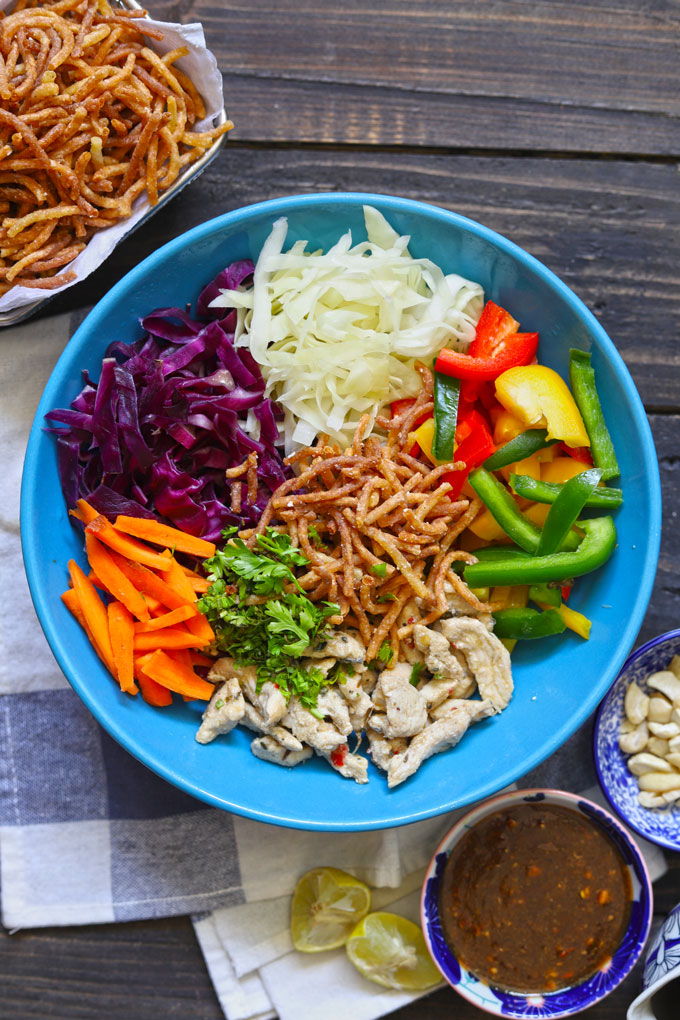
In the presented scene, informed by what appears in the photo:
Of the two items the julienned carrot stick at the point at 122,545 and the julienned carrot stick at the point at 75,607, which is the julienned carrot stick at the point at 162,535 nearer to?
the julienned carrot stick at the point at 122,545

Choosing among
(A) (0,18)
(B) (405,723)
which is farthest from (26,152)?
(B) (405,723)

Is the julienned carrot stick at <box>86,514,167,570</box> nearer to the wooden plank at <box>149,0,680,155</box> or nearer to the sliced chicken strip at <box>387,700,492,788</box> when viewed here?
the sliced chicken strip at <box>387,700,492,788</box>

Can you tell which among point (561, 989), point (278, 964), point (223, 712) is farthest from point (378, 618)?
point (561, 989)

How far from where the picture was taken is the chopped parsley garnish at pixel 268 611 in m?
2.09

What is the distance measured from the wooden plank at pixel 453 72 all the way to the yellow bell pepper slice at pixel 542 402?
3.02 ft

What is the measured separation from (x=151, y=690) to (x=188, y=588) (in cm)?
33

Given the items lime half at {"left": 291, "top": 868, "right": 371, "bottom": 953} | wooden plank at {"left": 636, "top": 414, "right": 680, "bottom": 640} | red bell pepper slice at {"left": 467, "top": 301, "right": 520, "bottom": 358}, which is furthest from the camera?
wooden plank at {"left": 636, "top": 414, "right": 680, "bottom": 640}

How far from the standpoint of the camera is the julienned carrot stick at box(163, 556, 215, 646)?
213 centimetres

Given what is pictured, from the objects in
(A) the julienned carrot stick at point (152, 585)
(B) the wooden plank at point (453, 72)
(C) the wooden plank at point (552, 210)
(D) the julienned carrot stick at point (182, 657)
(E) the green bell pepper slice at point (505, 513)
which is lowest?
(D) the julienned carrot stick at point (182, 657)

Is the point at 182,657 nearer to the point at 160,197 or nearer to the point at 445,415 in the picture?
the point at 445,415

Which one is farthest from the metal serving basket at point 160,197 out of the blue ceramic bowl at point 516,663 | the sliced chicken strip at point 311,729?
the sliced chicken strip at point 311,729

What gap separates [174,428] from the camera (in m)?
2.21

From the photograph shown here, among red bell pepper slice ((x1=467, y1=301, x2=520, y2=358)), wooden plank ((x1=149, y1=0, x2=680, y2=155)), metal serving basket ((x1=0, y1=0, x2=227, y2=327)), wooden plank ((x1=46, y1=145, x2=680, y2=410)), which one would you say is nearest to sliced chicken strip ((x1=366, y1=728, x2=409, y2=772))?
red bell pepper slice ((x1=467, y1=301, x2=520, y2=358))

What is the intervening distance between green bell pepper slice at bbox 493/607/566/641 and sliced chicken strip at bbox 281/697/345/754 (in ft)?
1.84
